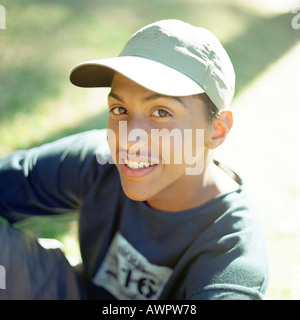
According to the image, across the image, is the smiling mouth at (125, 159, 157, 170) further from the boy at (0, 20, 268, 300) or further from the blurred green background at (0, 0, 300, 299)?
the blurred green background at (0, 0, 300, 299)

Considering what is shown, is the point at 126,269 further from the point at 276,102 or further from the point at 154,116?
the point at 276,102

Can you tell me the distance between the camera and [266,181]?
317cm

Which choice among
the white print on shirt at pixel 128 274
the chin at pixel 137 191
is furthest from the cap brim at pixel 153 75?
the white print on shirt at pixel 128 274

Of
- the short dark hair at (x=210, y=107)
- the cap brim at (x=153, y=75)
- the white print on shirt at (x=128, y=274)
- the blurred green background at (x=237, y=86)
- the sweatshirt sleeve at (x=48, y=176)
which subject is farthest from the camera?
the blurred green background at (x=237, y=86)

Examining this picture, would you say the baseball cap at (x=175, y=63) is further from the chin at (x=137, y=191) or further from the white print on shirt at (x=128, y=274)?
the white print on shirt at (x=128, y=274)

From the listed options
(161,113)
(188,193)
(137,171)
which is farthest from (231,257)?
(161,113)

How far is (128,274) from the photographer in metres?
1.80

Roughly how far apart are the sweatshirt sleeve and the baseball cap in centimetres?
45

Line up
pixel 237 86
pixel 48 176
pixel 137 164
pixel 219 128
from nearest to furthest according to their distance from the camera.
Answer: pixel 137 164 → pixel 219 128 → pixel 48 176 → pixel 237 86

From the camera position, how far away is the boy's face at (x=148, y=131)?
1.52 m

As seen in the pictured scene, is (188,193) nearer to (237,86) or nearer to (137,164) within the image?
(137,164)

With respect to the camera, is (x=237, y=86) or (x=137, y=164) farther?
(x=237, y=86)

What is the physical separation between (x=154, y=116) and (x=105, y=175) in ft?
1.60

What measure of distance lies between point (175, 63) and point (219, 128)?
328mm
